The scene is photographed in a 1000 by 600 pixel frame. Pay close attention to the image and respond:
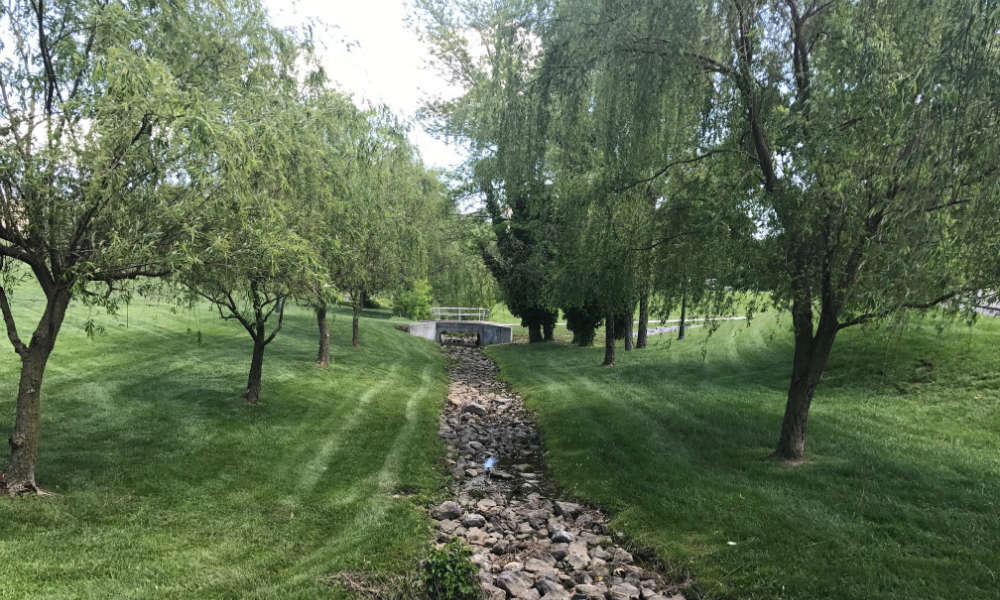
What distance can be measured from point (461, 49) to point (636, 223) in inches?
846

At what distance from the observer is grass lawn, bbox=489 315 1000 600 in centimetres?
617

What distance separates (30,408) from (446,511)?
572 cm

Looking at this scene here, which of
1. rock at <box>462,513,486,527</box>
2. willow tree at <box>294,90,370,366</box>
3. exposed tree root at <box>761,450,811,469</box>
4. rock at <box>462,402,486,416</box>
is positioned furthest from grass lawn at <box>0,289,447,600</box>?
exposed tree root at <box>761,450,811,469</box>

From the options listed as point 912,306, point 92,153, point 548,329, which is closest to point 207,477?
point 92,153

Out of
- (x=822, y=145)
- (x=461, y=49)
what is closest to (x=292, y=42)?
(x=822, y=145)

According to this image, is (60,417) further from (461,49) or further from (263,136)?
(461,49)

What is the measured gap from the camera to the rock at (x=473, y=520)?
815 cm

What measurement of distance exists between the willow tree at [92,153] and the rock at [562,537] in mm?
5934

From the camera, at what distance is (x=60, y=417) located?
1050 cm

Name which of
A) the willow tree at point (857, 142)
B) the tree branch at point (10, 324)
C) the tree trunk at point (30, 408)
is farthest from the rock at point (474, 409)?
the tree branch at point (10, 324)

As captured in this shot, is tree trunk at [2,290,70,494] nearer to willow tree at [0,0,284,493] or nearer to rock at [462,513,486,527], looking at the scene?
willow tree at [0,0,284,493]

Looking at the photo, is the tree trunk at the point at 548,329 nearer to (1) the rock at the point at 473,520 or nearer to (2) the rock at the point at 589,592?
(1) the rock at the point at 473,520

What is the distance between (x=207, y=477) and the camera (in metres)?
8.81

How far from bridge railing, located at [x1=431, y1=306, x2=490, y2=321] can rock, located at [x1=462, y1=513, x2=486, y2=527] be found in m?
33.6
